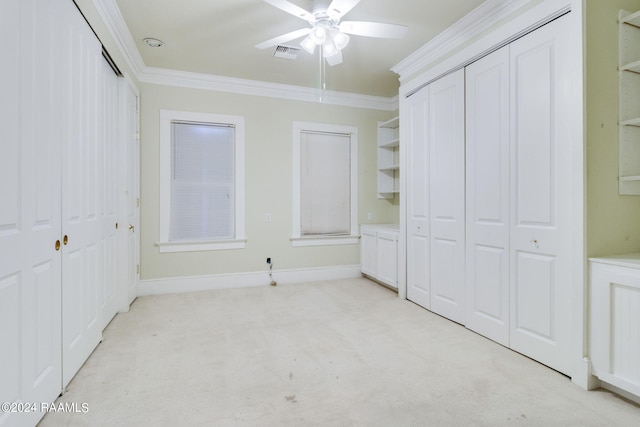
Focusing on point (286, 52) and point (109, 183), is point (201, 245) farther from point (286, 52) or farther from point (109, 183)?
point (286, 52)

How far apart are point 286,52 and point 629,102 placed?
9.49 feet

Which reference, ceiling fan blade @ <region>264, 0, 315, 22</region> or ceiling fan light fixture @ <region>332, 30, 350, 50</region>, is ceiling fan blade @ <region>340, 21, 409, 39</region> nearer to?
ceiling fan light fixture @ <region>332, 30, 350, 50</region>

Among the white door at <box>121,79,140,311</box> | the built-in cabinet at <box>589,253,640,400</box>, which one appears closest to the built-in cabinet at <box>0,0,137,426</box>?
the white door at <box>121,79,140,311</box>

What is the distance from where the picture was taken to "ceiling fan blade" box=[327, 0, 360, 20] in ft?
7.15

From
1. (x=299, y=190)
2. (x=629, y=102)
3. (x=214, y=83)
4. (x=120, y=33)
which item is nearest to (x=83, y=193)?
(x=120, y=33)

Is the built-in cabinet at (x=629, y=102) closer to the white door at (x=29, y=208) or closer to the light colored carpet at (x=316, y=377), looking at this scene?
the light colored carpet at (x=316, y=377)

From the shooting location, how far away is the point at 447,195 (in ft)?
10.4

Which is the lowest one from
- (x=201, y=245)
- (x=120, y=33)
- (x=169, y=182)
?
Result: (x=201, y=245)

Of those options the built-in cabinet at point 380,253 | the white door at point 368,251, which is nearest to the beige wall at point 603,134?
the built-in cabinet at point 380,253

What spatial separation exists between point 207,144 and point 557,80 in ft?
12.0

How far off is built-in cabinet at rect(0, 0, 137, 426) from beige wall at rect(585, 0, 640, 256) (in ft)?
10.0

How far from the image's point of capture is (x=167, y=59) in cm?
365

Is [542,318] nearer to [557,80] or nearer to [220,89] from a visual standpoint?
[557,80]

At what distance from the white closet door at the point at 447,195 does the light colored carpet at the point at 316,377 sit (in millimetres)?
298
